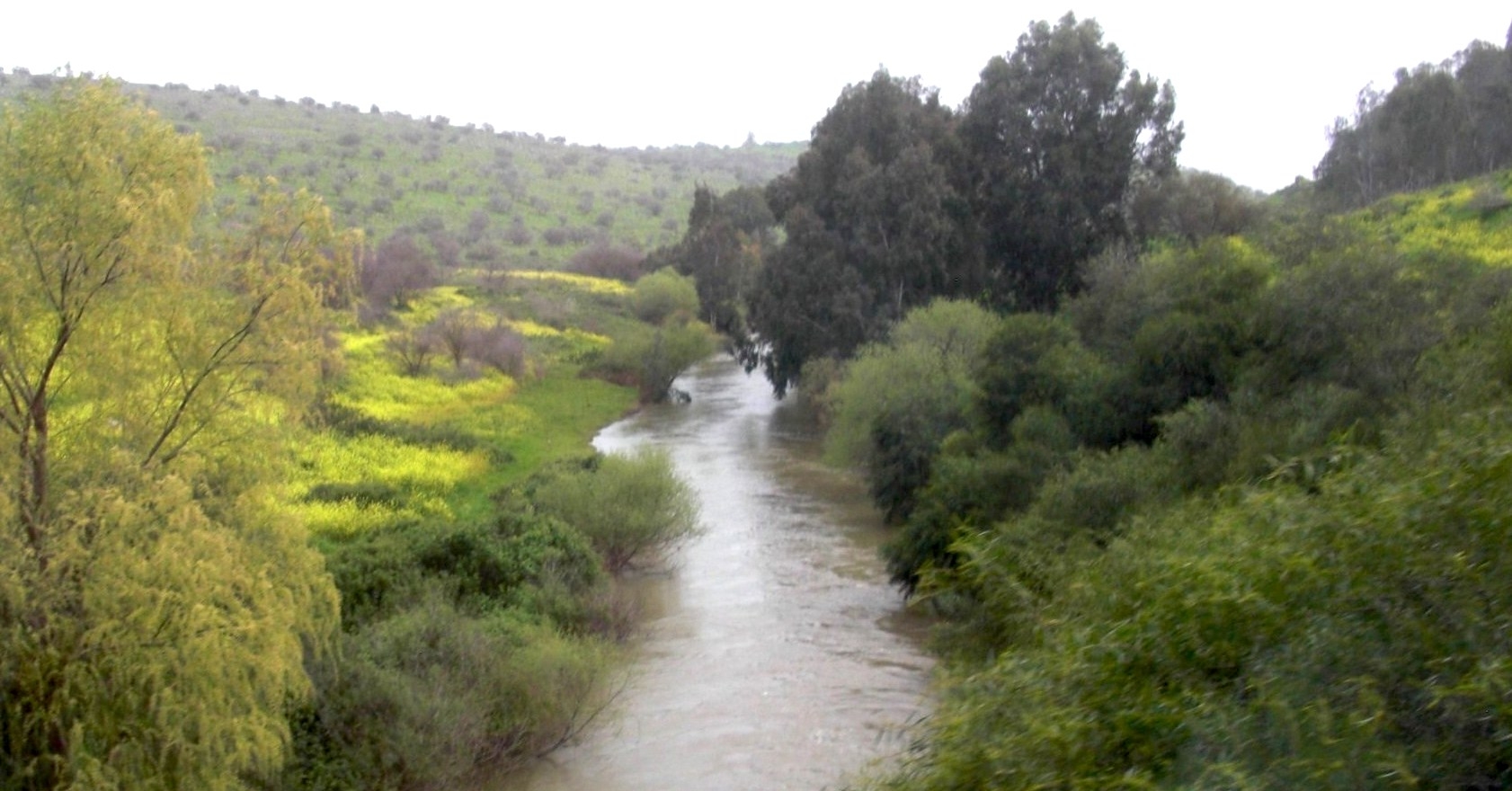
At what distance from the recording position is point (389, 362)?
37.9 meters

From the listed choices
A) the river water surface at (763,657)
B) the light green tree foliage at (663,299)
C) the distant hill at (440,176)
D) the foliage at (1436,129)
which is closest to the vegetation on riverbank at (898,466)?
the river water surface at (763,657)

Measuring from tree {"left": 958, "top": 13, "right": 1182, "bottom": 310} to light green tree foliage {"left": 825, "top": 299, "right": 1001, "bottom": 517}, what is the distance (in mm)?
4628

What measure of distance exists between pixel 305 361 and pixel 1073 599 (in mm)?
6778

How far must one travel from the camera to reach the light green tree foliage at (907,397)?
2675cm

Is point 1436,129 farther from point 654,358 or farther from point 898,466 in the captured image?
point 898,466

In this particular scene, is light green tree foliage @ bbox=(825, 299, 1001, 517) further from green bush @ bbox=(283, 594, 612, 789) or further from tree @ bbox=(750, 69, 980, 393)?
green bush @ bbox=(283, 594, 612, 789)

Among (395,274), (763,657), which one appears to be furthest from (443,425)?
(395,274)

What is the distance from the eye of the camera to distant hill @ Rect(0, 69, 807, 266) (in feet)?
225

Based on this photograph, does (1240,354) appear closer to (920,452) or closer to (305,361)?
(920,452)

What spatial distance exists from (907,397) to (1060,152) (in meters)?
14.5

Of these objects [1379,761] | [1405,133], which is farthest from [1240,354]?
[1405,133]

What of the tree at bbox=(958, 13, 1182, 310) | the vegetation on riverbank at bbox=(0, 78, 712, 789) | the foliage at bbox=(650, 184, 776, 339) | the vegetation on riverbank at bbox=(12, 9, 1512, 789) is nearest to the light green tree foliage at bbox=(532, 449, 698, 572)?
the vegetation on riverbank at bbox=(12, 9, 1512, 789)

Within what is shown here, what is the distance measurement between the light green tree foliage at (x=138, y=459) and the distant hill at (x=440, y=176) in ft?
151

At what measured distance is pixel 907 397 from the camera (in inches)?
1077
